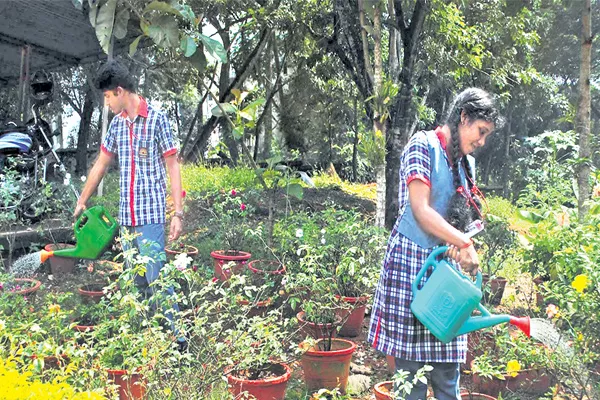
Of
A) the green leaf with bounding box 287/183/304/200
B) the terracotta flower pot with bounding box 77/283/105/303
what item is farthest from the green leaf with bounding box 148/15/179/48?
the terracotta flower pot with bounding box 77/283/105/303

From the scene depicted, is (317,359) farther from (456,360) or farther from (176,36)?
(176,36)

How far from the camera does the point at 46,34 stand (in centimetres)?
621

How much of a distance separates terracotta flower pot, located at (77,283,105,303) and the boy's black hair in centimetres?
133

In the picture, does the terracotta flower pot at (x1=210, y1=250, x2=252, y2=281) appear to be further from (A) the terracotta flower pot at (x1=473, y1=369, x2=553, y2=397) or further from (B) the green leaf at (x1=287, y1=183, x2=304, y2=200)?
(A) the terracotta flower pot at (x1=473, y1=369, x2=553, y2=397)

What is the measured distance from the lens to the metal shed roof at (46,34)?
5559 millimetres

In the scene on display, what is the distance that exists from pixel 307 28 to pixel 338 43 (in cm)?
161

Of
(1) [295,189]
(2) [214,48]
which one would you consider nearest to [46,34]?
(2) [214,48]

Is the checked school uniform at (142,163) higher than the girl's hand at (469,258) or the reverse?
higher

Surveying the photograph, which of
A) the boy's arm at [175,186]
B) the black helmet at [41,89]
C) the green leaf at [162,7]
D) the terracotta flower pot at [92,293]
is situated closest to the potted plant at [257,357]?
the boy's arm at [175,186]

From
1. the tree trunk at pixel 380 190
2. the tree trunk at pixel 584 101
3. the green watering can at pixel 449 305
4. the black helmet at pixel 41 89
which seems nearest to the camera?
the green watering can at pixel 449 305

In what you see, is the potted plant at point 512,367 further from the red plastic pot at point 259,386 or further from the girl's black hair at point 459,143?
the red plastic pot at point 259,386

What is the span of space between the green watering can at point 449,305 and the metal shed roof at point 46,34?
4529 millimetres

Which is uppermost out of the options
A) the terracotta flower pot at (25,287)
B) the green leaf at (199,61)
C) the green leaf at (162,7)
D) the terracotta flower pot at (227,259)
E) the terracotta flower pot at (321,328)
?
the green leaf at (162,7)

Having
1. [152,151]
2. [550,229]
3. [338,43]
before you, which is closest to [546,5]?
[338,43]
